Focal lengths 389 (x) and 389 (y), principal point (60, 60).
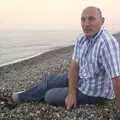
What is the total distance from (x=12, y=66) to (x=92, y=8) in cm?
1081

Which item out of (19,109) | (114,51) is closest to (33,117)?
(19,109)

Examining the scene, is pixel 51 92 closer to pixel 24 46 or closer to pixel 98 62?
pixel 98 62

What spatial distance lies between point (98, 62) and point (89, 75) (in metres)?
0.39

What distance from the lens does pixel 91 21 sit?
23.0 feet

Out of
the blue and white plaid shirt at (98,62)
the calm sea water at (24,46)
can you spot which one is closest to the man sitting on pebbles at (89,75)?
the blue and white plaid shirt at (98,62)

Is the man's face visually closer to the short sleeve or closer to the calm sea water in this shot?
the short sleeve

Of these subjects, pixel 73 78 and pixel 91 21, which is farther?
pixel 73 78

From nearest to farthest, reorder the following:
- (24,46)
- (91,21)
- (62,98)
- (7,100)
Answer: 1. (91,21)
2. (62,98)
3. (7,100)
4. (24,46)

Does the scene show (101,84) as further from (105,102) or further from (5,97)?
(5,97)

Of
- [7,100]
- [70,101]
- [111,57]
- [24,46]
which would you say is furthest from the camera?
[24,46]

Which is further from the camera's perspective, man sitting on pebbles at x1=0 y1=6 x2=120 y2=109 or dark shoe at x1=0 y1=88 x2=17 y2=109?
dark shoe at x1=0 y1=88 x2=17 y2=109

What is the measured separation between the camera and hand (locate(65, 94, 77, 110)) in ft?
24.7

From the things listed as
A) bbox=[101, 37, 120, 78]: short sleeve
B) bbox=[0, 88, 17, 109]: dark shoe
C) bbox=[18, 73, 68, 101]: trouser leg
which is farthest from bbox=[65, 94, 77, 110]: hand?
bbox=[0, 88, 17, 109]: dark shoe

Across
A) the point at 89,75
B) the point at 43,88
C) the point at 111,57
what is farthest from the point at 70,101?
the point at 111,57
